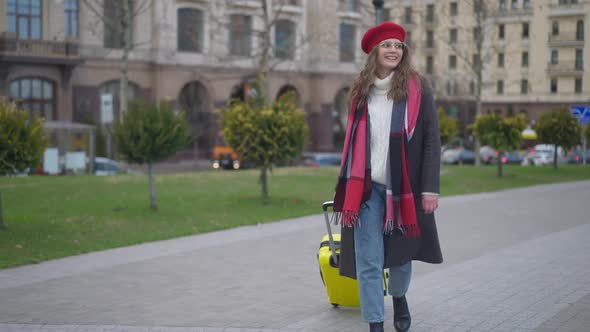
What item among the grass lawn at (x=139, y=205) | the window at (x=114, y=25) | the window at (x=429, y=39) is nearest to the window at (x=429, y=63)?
the window at (x=429, y=39)

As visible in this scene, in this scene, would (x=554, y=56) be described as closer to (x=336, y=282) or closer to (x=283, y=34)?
(x=336, y=282)

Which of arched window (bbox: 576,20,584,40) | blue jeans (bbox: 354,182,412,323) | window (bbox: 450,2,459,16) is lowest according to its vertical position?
blue jeans (bbox: 354,182,412,323)

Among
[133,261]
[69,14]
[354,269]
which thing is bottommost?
[133,261]

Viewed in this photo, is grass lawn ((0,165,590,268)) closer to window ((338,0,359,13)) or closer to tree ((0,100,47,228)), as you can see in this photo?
tree ((0,100,47,228))

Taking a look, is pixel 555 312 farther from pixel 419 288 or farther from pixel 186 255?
pixel 186 255

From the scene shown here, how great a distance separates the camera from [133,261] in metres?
9.53

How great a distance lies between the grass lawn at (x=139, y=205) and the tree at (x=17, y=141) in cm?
100

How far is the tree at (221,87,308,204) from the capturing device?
15.7 meters

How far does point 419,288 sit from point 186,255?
3.58 m

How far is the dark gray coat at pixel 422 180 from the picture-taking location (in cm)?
534

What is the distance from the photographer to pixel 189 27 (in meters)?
43.0

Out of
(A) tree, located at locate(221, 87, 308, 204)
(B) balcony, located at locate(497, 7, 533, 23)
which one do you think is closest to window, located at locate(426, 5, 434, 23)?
(B) balcony, located at locate(497, 7, 533, 23)

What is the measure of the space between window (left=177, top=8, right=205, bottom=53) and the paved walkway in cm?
3241

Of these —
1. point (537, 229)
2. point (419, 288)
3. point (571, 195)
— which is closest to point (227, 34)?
point (571, 195)
